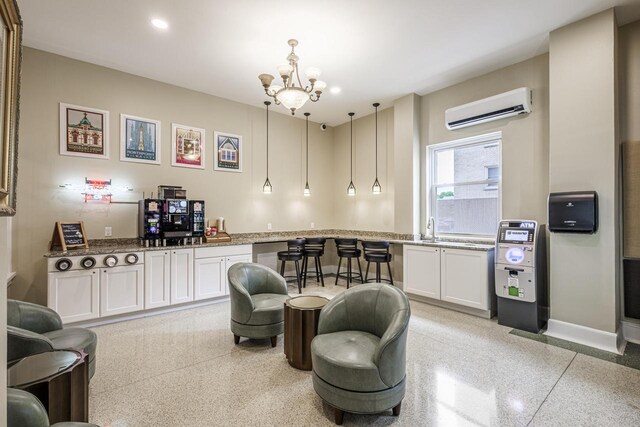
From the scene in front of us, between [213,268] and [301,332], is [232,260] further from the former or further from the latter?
[301,332]

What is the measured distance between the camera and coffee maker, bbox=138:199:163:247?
432cm

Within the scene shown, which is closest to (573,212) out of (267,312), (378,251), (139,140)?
(378,251)

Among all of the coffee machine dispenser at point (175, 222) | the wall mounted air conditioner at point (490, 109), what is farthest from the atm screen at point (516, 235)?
the coffee machine dispenser at point (175, 222)

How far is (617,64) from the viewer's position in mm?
3373

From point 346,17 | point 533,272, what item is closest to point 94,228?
point 346,17

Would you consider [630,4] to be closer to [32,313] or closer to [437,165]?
[437,165]

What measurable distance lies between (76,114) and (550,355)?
6391 millimetres

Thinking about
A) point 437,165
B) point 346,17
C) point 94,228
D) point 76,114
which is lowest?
point 94,228

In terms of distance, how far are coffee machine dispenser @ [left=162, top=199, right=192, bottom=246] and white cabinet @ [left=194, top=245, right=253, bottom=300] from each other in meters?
0.33

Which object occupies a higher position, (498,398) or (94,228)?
(94,228)

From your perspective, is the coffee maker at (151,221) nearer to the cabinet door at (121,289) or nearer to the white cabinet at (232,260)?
the cabinet door at (121,289)

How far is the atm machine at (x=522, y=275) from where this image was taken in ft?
11.9

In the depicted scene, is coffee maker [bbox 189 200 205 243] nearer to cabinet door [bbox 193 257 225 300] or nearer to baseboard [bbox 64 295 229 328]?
cabinet door [bbox 193 257 225 300]

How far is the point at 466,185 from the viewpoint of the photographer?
5.02m
